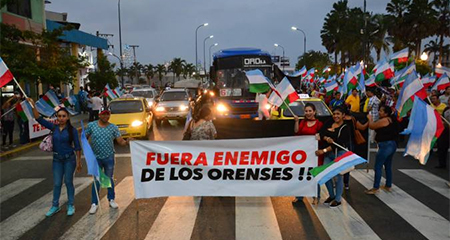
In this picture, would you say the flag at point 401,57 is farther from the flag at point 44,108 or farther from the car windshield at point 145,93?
the car windshield at point 145,93

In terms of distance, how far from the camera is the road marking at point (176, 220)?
5328mm

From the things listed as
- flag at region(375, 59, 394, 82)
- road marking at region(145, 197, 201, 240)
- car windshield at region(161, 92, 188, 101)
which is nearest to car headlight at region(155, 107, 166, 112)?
car windshield at region(161, 92, 188, 101)

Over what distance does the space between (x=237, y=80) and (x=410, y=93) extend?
10421 mm

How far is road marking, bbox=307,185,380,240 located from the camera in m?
5.22

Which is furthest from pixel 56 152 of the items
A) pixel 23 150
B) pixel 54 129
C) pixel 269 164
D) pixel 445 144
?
pixel 445 144

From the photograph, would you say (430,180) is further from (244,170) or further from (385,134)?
(244,170)

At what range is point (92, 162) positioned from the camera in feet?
18.8

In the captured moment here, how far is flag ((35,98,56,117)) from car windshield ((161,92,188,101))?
337 inches

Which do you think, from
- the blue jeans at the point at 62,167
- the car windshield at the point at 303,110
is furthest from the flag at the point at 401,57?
the blue jeans at the point at 62,167

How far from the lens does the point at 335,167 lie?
574cm

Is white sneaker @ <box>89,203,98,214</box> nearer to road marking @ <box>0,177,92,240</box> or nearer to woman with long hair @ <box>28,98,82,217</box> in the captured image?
woman with long hair @ <box>28,98,82,217</box>

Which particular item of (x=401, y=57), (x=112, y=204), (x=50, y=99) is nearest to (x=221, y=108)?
(x=401, y=57)

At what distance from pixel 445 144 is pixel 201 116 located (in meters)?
6.41

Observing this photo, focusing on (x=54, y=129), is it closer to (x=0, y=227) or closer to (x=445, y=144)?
(x=0, y=227)
